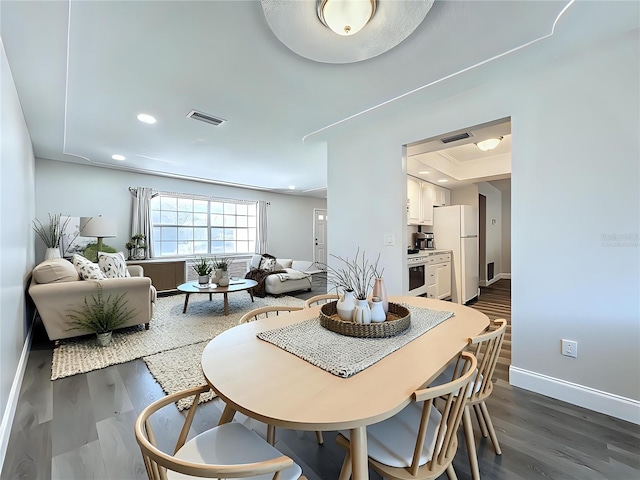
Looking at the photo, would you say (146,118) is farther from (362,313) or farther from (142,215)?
(362,313)

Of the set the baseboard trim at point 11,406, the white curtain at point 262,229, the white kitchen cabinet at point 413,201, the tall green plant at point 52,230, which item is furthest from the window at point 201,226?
the white kitchen cabinet at point 413,201

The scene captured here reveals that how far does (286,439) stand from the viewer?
1.63 meters

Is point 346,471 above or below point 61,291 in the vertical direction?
below

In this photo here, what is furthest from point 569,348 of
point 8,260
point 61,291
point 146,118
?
point 61,291

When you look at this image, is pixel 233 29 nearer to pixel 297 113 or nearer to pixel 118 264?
pixel 297 113

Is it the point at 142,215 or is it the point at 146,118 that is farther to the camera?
the point at 142,215

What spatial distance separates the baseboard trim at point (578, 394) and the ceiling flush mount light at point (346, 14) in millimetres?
2606

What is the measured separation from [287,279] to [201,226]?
2604mm

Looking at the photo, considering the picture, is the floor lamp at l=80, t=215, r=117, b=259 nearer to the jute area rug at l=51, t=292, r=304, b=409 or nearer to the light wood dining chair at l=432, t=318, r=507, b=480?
the jute area rug at l=51, t=292, r=304, b=409

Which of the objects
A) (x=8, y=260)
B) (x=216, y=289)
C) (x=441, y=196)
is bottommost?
(x=216, y=289)

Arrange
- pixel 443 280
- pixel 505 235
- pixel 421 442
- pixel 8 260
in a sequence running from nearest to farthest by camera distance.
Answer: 1. pixel 421 442
2. pixel 8 260
3. pixel 443 280
4. pixel 505 235

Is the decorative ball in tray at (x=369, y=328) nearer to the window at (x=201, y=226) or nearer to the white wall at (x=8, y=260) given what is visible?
the white wall at (x=8, y=260)

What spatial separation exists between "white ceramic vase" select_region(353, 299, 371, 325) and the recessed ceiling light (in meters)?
3.00

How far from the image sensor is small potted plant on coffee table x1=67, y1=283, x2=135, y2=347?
115 inches
